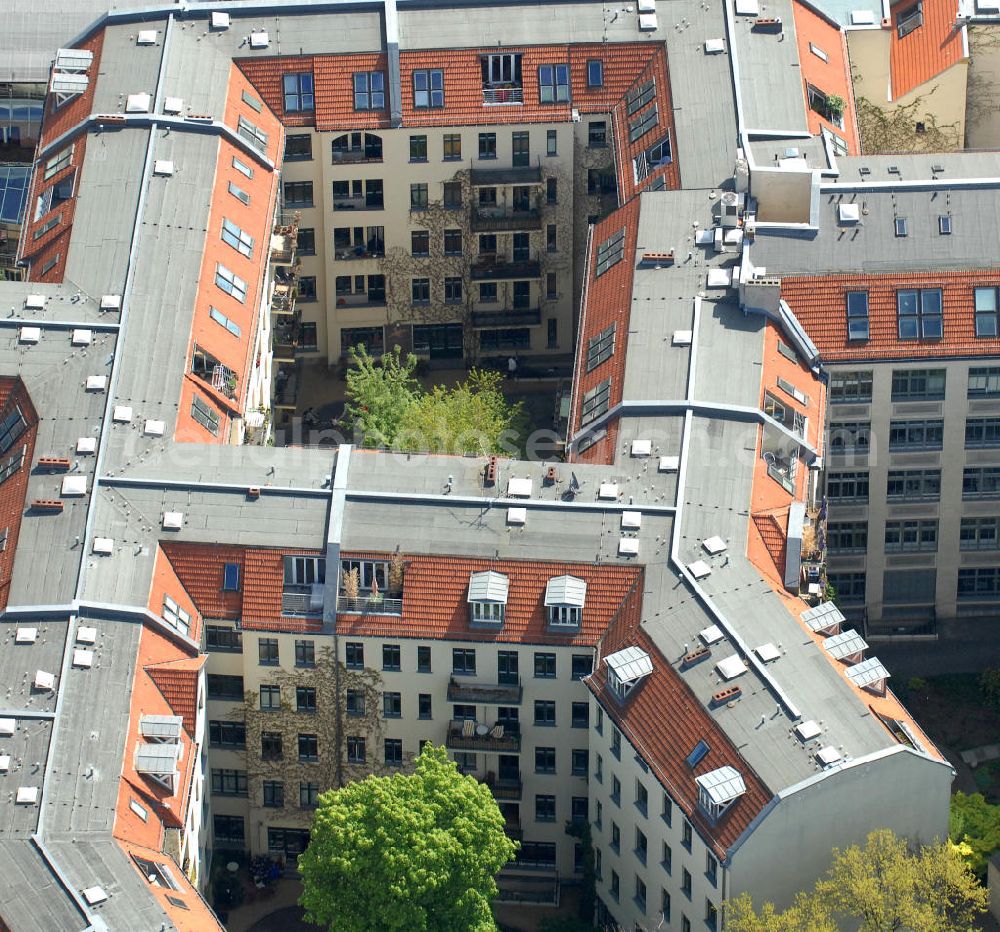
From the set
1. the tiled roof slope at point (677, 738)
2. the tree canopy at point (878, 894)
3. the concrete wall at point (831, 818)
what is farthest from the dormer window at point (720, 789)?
the tree canopy at point (878, 894)

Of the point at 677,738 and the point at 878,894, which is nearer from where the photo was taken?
the point at 878,894

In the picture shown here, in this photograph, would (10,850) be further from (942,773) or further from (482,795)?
(942,773)

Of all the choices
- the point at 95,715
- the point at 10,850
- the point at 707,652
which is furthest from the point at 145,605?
the point at 707,652

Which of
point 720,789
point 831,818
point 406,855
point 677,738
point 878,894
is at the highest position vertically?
point 677,738

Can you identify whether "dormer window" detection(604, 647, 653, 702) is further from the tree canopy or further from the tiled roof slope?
the tree canopy

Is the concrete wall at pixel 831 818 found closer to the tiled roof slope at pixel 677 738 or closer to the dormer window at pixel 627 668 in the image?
the tiled roof slope at pixel 677 738

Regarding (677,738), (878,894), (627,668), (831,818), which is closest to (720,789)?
(677,738)

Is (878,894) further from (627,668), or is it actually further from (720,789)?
(627,668)
